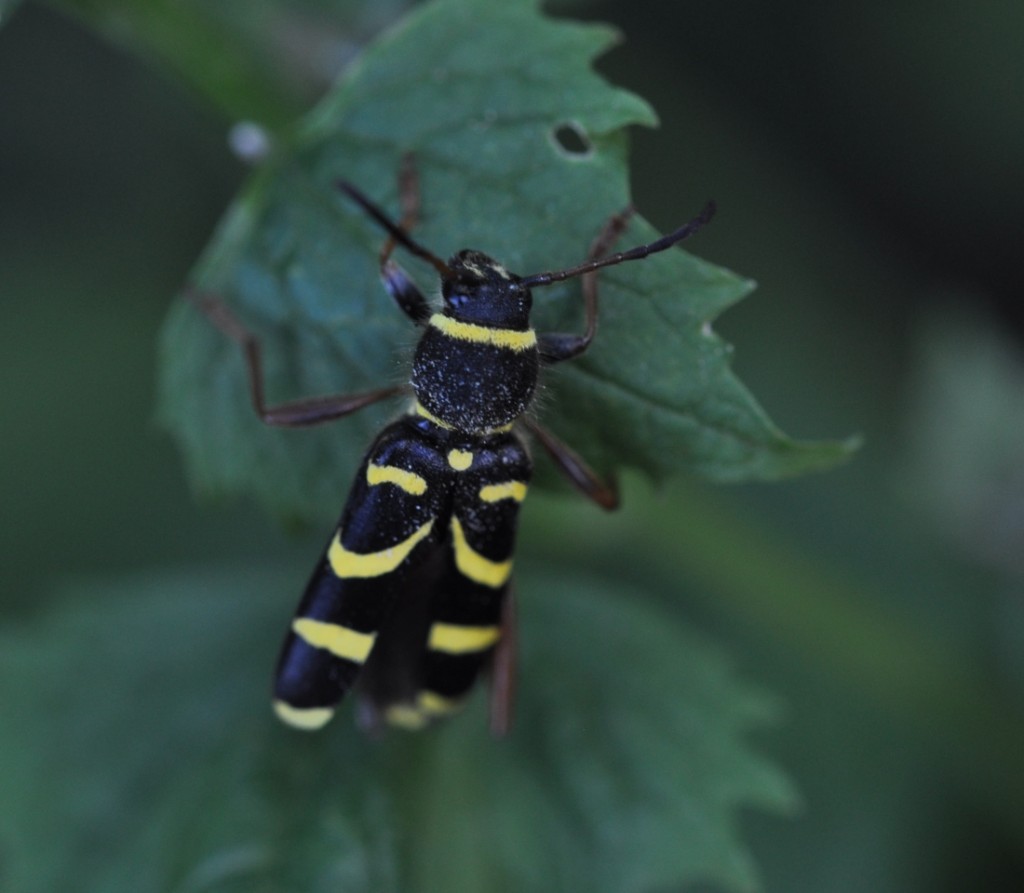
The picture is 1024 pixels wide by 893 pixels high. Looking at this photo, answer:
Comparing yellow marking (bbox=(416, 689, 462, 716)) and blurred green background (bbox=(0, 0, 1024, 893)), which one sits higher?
blurred green background (bbox=(0, 0, 1024, 893))

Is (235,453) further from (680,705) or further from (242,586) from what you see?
(680,705)

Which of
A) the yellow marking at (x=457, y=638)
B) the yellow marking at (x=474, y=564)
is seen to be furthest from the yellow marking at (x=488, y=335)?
the yellow marking at (x=457, y=638)

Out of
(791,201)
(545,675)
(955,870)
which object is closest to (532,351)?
(545,675)

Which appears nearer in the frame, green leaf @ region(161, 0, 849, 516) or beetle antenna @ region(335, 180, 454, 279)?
green leaf @ region(161, 0, 849, 516)

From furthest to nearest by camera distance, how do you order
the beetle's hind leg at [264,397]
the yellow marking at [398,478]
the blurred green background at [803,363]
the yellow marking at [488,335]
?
the blurred green background at [803,363] < the beetle's hind leg at [264,397] < the yellow marking at [398,478] < the yellow marking at [488,335]

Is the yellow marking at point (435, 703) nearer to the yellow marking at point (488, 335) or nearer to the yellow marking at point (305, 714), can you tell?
the yellow marking at point (305, 714)

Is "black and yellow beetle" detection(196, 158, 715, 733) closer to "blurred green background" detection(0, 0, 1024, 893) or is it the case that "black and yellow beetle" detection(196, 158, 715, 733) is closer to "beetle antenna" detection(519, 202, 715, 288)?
"beetle antenna" detection(519, 202, 715, 288)

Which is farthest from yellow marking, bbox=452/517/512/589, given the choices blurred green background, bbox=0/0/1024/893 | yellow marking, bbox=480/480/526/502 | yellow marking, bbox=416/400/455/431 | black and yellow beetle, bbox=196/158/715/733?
blurred green background, bbox=0/0/1024/893

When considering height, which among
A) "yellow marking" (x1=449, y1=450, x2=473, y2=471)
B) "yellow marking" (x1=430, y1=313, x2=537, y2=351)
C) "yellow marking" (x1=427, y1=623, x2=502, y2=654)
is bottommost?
"yellow marking" (x1=427, y1=623, x2=502, y2=654)
